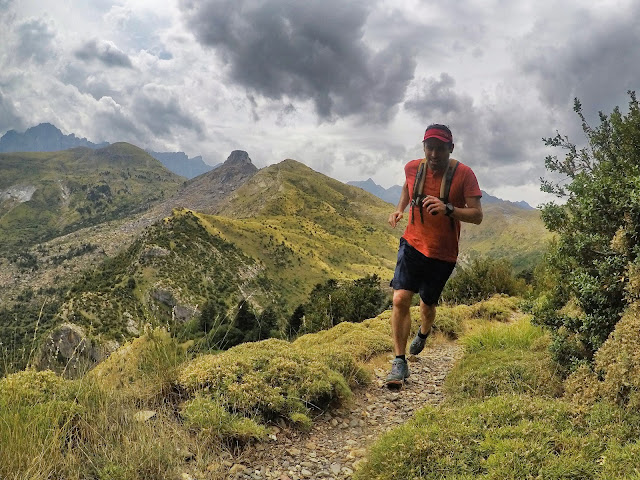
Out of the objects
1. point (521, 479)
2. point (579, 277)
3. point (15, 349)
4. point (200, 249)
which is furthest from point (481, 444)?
point (200, 249)

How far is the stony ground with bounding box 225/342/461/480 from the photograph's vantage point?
11.5 feet

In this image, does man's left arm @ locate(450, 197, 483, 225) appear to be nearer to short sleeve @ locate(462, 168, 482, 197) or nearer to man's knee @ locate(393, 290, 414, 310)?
short sleeve @ locate(462, 168, 482, 197)

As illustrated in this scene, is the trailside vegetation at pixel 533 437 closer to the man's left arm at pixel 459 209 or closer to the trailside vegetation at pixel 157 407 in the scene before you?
the trailside vegetation at pixel 157 407

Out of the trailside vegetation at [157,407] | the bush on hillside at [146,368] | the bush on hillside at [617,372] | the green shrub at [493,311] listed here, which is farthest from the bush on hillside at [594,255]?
the green shrub at [493,311]

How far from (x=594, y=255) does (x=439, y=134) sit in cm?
230

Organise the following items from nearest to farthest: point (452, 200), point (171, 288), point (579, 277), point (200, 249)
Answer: point (579, 277), point (452, 200), point (171, 288), point (200, 249)

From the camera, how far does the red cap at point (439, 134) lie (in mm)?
5121

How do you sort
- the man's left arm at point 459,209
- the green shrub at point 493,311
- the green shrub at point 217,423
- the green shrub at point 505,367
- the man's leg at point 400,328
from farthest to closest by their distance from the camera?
the green shrub at point 493,311, the man's leg at point 400,328, the man's left arm at point 459,209, the green shrub at point 505,367, the green shrub at point 217,423

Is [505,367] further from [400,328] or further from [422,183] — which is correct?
[422,183]

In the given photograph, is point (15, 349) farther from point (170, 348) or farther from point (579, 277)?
point (579, 277)

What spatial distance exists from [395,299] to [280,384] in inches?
81.6

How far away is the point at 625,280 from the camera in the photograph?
12.0 ft

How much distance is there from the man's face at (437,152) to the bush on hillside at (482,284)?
11303 mm

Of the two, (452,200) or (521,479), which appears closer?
(521,479)
